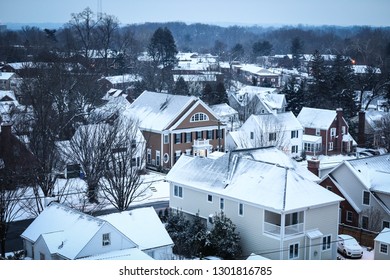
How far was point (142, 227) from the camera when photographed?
27.5 ft

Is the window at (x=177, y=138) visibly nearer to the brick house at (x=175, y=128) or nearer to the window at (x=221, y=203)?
the brick house at (x=175, y=128)

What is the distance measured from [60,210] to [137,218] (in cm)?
104

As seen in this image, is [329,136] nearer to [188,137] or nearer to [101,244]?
[188,137]

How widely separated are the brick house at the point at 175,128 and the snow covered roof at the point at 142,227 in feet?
25.1

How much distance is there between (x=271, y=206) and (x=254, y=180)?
88cm

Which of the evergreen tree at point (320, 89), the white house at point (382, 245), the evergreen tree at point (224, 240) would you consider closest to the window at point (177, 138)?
the evergreen tree at point (320, 89)

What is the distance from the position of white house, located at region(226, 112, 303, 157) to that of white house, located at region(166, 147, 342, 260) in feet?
21.7

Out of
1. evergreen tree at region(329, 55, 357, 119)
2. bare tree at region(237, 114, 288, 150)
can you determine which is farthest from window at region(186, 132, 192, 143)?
evergreen tree at region(329, 55, 357, 119)

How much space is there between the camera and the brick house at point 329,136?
711 inches

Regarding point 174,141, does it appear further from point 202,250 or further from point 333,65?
point 202,250

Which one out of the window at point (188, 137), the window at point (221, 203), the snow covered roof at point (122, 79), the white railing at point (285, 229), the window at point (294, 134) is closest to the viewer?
the white railing at point (285, 229)

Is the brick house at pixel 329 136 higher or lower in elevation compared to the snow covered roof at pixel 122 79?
lower

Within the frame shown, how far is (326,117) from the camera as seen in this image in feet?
60.4

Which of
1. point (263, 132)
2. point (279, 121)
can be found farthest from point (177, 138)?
point (279, 121)
